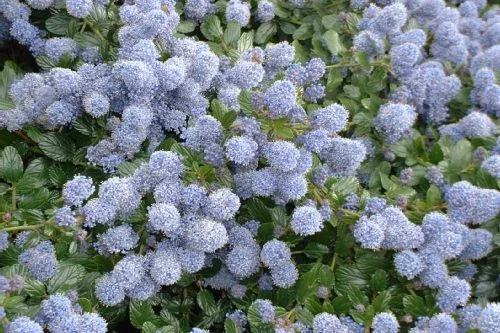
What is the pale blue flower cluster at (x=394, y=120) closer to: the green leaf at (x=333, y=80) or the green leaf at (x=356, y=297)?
the green leaf at (x=333, y=80)

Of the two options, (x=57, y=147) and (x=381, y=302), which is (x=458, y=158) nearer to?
(x=381, y=302)

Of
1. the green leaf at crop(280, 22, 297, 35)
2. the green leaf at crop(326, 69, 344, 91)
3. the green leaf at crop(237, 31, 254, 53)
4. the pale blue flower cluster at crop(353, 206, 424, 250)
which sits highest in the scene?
the green leaf at crop(237, 31, 254, 53)

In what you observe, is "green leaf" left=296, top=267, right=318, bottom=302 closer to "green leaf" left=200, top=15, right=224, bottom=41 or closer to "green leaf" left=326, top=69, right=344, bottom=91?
"green leaf" left=326, top=69, right=344, bottom=91

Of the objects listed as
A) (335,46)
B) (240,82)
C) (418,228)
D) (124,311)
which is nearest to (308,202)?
(418,228)

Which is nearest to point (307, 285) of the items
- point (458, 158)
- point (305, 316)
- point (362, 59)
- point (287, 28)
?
point (305, 316)

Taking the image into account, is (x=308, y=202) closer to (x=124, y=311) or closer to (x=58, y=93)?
(x=124, y=311)

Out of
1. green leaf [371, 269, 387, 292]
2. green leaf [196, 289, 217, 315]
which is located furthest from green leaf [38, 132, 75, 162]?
green leaf [371, 269, 387, 292]

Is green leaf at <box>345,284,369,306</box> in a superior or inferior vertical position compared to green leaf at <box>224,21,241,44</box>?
inferior

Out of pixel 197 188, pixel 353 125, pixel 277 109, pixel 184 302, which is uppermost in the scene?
pixel 277 109
